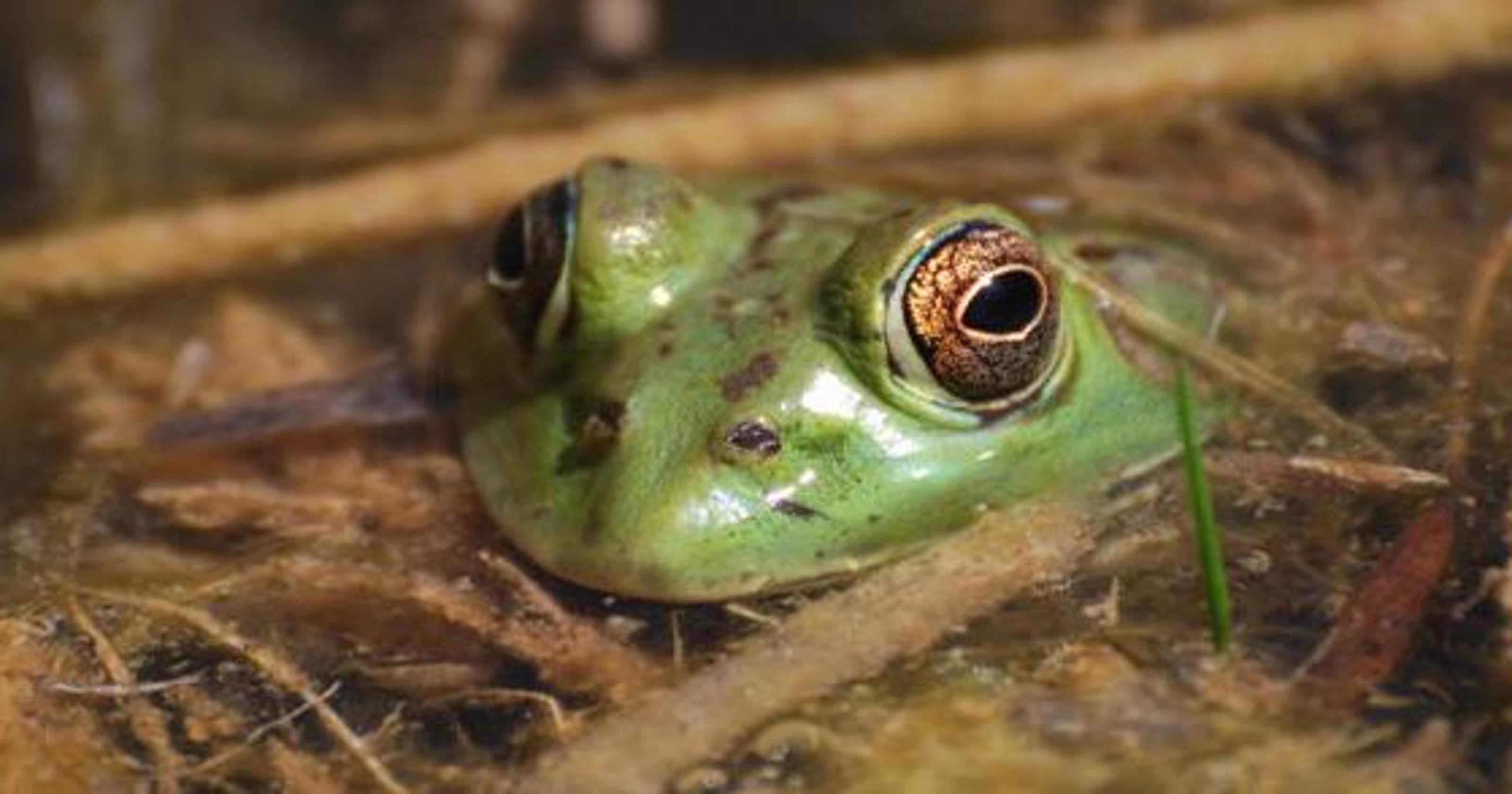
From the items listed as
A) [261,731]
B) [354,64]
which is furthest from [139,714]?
[354,64]

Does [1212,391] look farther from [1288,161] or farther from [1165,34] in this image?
[1165,34]

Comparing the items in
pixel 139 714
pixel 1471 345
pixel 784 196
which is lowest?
pixel 139 714

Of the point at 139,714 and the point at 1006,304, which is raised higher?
the point at 1006,304

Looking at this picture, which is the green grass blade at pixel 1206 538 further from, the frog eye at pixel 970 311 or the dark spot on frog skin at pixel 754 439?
the dark spot on frog skin at pixel 754 439

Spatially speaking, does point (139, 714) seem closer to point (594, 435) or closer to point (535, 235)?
point (594, 435)

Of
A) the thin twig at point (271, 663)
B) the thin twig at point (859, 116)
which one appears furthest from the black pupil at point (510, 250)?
the thin twig at point (859, 116)

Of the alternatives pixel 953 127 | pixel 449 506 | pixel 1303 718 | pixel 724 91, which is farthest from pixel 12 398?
pixel 1303 718
